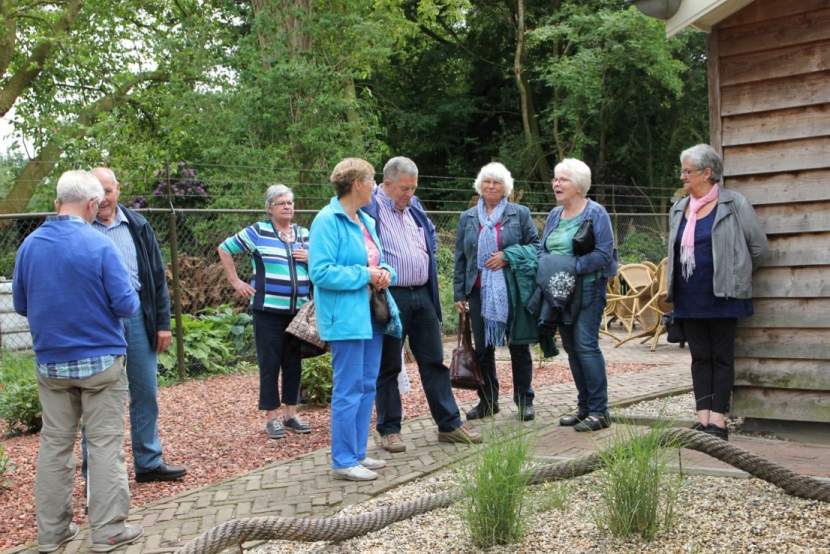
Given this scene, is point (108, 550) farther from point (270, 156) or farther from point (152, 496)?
point (270, 156)

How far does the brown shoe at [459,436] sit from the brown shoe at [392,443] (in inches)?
11.1

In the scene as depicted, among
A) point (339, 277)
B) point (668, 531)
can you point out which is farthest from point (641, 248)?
point (668, 531)

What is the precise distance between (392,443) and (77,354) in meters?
2.18

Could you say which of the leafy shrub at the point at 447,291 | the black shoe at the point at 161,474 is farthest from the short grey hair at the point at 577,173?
the leafy shrub at the point at 447,291

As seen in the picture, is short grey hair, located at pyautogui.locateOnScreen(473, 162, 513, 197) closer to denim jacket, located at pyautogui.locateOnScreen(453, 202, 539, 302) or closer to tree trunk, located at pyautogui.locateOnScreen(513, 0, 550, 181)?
denim jacket, located at pyautogui.locateOnScreen(453, 202, 539, 302)

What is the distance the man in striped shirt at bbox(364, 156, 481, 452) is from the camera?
5434 mm

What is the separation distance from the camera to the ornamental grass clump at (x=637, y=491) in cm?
357

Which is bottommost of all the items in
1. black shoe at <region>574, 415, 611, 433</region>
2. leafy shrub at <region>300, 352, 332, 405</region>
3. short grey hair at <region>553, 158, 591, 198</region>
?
black shoe at <region>574, 415, 611, 433</region>

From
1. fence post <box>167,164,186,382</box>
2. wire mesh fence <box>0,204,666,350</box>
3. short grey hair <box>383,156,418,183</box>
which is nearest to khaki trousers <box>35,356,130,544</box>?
short grey hair <box>383,156,418,183</box>

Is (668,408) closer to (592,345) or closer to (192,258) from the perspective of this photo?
(592,345)

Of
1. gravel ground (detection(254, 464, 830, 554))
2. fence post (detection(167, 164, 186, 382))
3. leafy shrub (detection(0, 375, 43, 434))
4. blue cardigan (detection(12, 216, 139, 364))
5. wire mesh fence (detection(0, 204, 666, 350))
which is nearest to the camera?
gravel ground (detection(254, 464, 830, 554))

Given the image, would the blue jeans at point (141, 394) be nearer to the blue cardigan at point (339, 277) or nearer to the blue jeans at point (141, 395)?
the blue jeans at point (141, 395)

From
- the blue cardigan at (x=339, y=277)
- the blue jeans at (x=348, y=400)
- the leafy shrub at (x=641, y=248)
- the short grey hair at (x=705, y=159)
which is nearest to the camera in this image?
the blue cardigan at (x=339, y=277)

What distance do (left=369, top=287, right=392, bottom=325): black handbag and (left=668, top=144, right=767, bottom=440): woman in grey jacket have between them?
5.82ft
